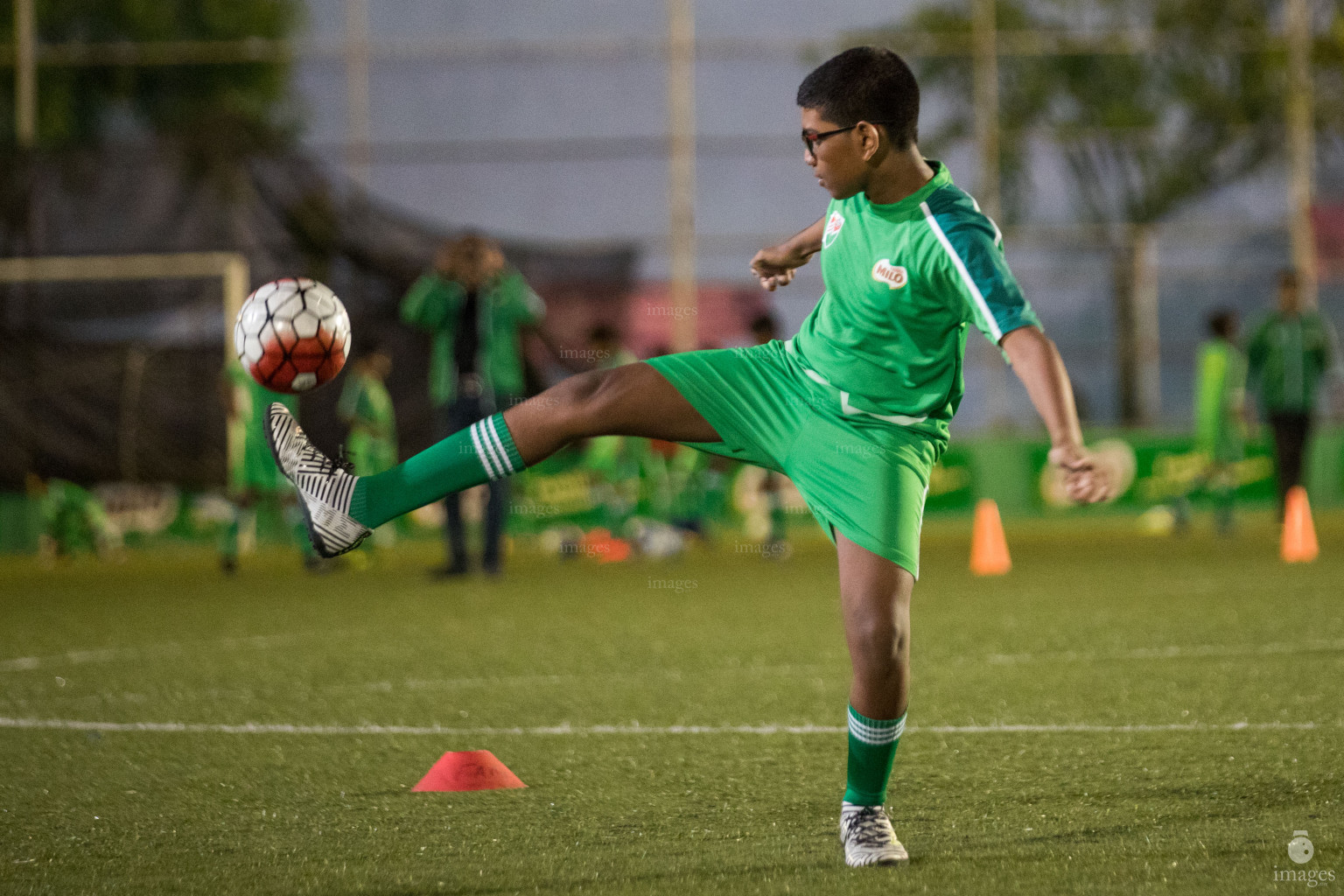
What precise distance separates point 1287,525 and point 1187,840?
29.6 feet

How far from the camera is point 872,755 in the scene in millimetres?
3809

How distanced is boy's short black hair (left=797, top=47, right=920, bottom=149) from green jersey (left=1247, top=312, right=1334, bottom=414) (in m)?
11.3

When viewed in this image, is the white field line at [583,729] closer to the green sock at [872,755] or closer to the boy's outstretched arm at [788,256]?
the green sock at [872,755]

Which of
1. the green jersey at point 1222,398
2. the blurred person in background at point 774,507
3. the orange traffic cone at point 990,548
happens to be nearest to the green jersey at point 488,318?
the blurred person in background at point 774,507

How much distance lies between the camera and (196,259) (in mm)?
17250

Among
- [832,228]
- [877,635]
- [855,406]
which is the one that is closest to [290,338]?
[832,228]

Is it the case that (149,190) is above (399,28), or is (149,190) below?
below

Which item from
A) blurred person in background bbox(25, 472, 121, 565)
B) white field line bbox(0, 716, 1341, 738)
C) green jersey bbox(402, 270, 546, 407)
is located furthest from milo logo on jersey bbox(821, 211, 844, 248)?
blurred person in background bbox(25, 472, 121, 565)

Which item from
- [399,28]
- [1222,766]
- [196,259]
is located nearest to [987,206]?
[399,28]

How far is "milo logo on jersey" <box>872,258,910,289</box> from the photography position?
373 centimetres

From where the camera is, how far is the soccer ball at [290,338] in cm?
475

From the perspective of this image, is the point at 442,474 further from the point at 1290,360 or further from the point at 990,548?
the point at 1290,360

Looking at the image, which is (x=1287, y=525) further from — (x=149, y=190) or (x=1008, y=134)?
(x=149, y=190)

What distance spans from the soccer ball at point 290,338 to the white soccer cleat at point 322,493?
729 mm
